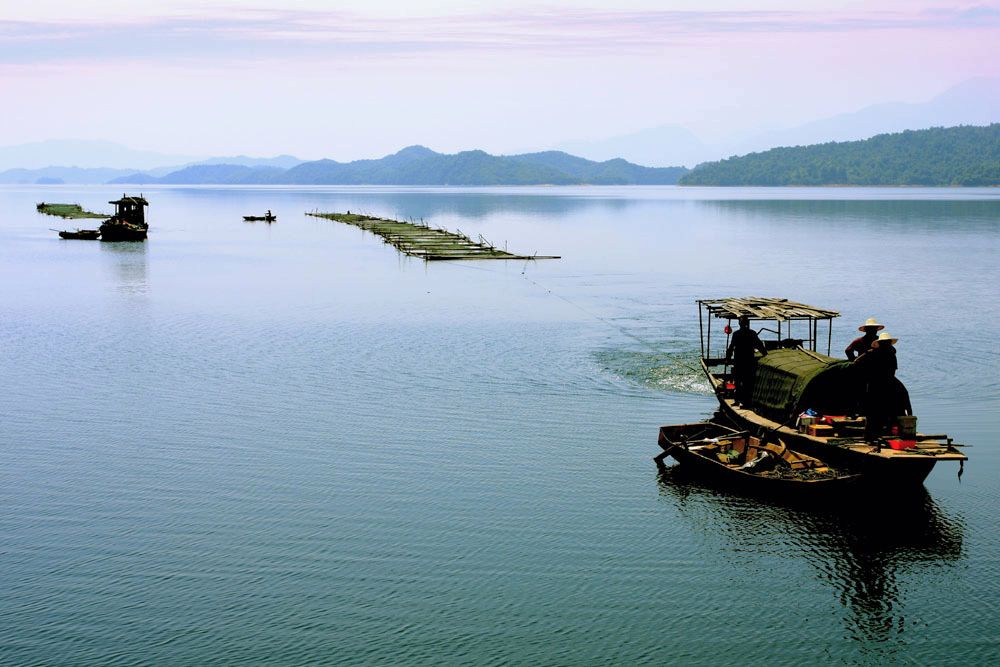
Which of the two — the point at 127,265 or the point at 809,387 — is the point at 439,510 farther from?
the point at 127,265

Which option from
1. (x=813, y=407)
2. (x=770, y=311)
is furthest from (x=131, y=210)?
(x=813, y=407)

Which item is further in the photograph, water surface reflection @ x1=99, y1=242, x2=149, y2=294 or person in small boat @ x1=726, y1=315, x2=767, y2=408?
water surface reflection @ x1=99, y1=242, x2=149, y2=294

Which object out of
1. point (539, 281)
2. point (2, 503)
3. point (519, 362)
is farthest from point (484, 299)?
point (2, 503)

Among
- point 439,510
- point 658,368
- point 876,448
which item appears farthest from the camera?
point 658,368

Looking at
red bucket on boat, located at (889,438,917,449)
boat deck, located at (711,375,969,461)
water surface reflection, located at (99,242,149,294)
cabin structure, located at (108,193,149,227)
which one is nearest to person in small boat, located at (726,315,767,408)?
boat deck, located at (711,375,969,461)

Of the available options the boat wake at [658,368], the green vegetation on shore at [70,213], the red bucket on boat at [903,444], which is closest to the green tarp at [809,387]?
the red bucket on boat at [903,444]

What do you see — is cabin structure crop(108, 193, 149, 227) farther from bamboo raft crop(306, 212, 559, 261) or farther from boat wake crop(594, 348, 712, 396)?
boat wake crop(594, 348, 712, 396)

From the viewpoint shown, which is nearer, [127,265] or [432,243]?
[127,265]

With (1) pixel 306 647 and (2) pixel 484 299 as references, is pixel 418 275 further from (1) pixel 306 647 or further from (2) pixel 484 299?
(1) pixel 306 647
